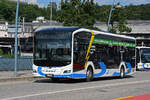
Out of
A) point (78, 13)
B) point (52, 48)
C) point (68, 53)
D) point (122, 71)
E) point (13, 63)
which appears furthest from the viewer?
point (78, 13)

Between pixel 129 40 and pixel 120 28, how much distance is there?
18252 mm

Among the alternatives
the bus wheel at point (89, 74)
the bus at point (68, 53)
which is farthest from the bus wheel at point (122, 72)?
the bus wheel at point (89, 74)

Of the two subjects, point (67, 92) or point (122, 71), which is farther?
point (122, 71)

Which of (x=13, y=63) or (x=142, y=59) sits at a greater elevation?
(x=13, y=63)

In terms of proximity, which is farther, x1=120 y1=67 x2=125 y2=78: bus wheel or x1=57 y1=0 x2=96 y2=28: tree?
x1=57 y1=0 x2=96 y2=28: tree

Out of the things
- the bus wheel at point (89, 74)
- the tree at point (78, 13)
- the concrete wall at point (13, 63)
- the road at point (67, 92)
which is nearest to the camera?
the road at point (67, 92)

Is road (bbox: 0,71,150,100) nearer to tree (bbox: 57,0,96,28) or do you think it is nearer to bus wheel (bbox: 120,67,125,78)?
bus wheel (bbox: 120,67,125,78)

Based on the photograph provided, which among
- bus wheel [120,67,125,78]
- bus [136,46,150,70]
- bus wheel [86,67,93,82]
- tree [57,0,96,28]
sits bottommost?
bus [136,46,150,70]

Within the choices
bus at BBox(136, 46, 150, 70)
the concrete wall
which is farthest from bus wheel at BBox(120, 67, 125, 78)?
bus at BBox(136, 46, 150, 70)

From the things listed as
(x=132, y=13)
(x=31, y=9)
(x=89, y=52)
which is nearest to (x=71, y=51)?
(x=89, y=52)

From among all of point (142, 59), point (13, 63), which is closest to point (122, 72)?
point (13, 63)

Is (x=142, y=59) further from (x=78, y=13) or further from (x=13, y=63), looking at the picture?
(x=13, y=63)

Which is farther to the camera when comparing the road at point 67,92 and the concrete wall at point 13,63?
the concrete wall at point 13,63

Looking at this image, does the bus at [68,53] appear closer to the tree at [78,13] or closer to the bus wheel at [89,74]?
the bus wheel at [89,74]
